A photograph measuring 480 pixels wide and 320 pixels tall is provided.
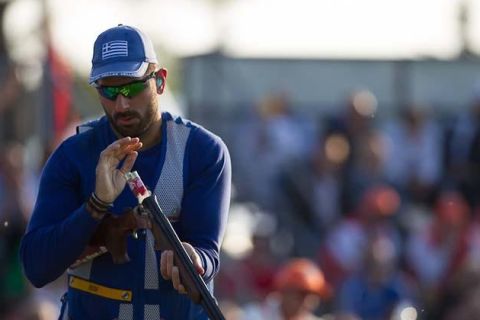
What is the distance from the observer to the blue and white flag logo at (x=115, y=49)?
7258 millimetres

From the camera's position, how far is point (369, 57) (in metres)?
19.2

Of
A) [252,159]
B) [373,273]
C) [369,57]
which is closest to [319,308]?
[373,273]

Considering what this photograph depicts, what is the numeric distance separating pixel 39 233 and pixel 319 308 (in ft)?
25.9

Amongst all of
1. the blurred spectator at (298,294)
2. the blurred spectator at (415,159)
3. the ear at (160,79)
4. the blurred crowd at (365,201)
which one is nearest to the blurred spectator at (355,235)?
the blurred crowd at (365,201)

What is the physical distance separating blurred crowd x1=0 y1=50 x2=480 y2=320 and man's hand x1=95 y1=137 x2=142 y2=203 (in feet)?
21.6

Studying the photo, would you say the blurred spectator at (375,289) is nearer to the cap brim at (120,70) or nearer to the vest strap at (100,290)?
the vest strap at (100,290)

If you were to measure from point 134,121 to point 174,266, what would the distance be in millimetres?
721

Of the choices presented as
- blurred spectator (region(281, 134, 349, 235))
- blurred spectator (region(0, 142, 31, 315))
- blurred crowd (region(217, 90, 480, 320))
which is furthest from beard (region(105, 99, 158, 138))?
blurred spectator (region(281, 134, 349, 235))

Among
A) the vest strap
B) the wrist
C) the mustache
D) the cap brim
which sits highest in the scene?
the cap brim

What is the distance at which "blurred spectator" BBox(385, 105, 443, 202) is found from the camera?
55.3 feet

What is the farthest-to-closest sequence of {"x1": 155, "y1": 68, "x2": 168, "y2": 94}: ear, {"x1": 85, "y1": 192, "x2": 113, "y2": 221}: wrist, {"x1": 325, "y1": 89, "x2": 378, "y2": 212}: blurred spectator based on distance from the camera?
{"x1": 325, "y1": 89, "x2": 378, "y2": 212}: blurred spectator < {"x1": 155, "y1": 68, "x2": 168, "y2": 94}: ear < {"x1": 85, "y1": 192, "x2": 113, "y2": 221}: wrist

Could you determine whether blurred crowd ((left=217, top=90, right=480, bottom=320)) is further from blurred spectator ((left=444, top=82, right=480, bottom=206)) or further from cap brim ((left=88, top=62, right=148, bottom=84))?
cap brim ((left=88, top=62, right=148, bottom=84))

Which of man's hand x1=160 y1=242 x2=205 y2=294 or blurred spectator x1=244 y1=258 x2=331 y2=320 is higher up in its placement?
man's hand x1=160 y1=242 x2=205 y2=294

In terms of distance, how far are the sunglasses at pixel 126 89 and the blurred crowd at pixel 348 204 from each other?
6494 millimetres
